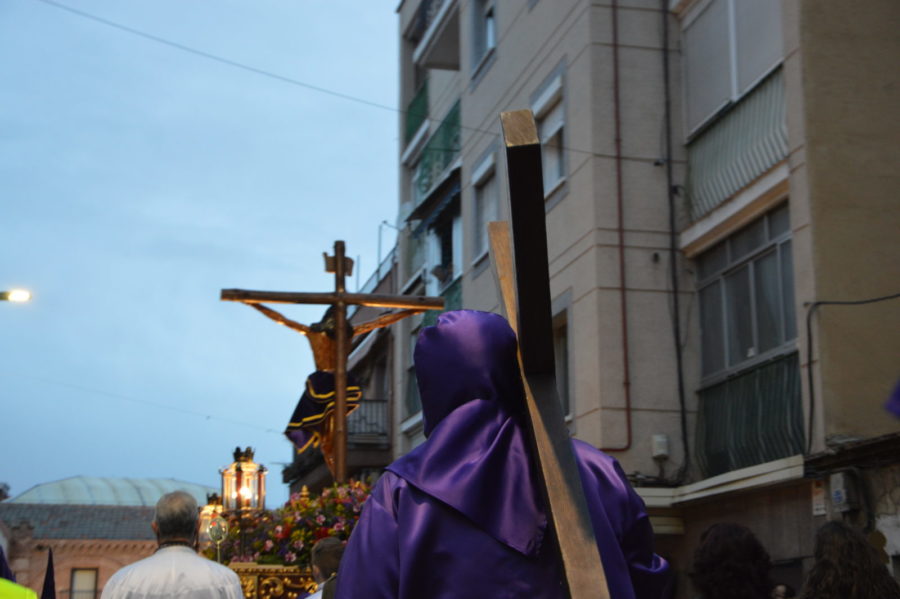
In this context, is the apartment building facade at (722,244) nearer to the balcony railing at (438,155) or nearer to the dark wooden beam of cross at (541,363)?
the balcony railing at (438,155)

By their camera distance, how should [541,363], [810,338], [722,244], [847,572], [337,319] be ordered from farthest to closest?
[722,244] < [337,319] < [810,338] < [847,572] < [541,363]

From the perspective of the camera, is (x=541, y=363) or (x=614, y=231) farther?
(x=614, y=231)

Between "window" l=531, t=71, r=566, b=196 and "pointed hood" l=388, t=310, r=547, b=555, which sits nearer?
"pointed hood" l=388, t=310, r=547, b=555

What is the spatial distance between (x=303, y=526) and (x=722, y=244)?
704 cm

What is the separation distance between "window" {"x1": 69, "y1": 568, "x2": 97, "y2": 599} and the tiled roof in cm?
249

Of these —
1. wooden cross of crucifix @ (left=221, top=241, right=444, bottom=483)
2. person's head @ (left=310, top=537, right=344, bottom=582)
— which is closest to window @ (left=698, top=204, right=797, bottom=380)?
wooden cross of crucifix @ (left=221, top=241, right=444, bottom=483)

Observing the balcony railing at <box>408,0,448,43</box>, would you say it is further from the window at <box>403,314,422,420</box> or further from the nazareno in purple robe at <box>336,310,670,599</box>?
the nazareno in purple robe at <box>336,310,670,599</box>

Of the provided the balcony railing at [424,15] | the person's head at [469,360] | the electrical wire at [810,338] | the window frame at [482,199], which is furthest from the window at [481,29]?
the person's head at [469,360]

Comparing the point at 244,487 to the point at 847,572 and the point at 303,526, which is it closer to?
the point at 303,526

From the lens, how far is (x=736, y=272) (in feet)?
46.4

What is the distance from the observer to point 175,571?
5531 mm

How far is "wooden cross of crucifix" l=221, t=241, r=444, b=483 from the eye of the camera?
39.4ft

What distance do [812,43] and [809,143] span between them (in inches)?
36.2

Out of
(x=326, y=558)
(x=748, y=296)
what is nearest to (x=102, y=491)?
(x=748, y=296)
